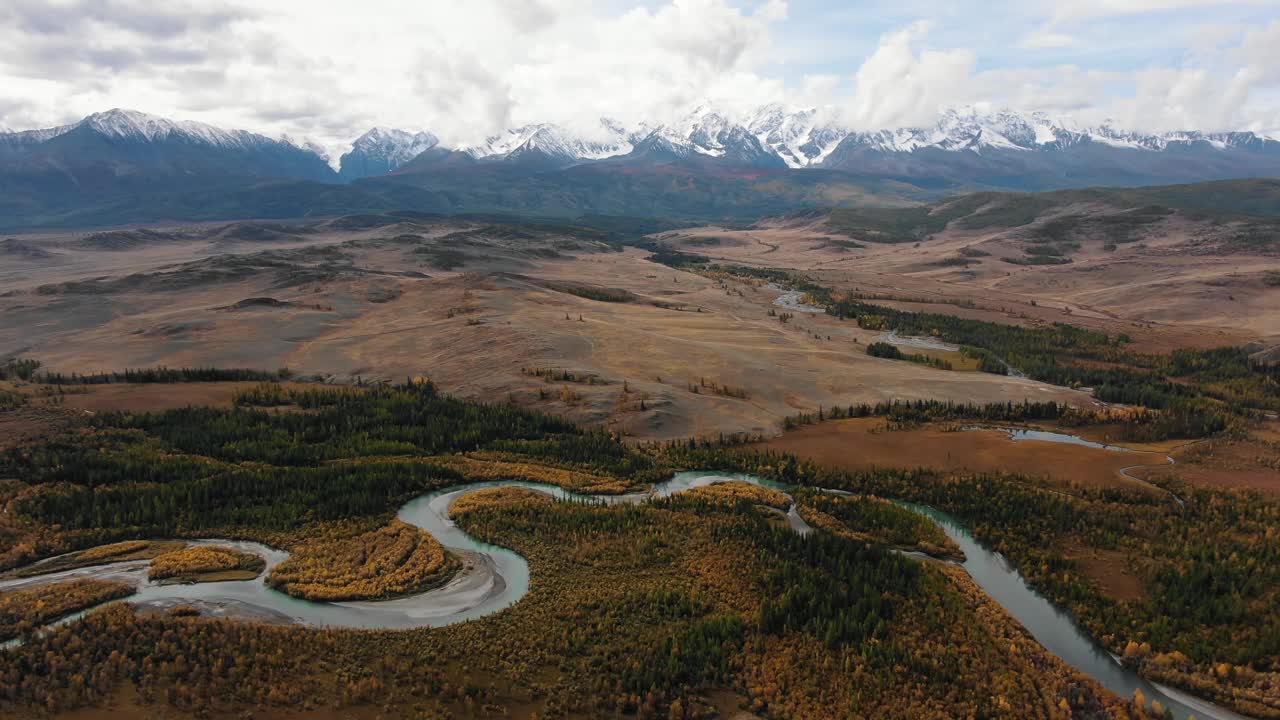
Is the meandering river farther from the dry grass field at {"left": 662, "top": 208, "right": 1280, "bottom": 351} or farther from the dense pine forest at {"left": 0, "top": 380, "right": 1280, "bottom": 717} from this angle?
the dry grass field at {"left": 662, "top": 208, "right": 1280, "bottom": 351}

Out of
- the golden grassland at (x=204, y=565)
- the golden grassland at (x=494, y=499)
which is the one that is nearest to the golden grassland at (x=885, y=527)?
the golden grassland at (x=494, y=499)

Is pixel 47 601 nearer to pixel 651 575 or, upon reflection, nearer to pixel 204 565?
pixel 204 565

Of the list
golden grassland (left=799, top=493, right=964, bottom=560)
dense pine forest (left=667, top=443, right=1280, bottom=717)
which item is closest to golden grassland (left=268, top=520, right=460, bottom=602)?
dense pine forest (left=667, top=443, right=1280, bottom=717)

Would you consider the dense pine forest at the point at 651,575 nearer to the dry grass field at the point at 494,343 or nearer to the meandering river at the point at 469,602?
the meandering river at the point at 469,602

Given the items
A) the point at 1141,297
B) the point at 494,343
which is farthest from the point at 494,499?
the point at 1141,297

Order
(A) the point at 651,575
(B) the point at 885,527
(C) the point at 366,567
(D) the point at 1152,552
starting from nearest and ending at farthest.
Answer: (A) the point at 651,575
(C) the point at 366,567
(D) the point at 1152,552
(B) the point at 885,527

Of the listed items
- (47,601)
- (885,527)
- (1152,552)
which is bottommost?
(1152,552)

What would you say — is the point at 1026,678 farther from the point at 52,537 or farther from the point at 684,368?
the point at 684,368
